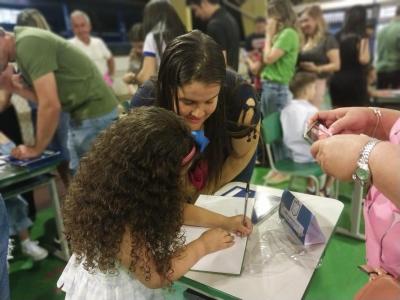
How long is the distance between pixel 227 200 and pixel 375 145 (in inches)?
24.6

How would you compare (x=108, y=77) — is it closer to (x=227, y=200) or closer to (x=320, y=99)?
(x=320, y=99)

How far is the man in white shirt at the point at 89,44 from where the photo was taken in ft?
10.3

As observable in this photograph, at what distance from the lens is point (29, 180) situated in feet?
6.29

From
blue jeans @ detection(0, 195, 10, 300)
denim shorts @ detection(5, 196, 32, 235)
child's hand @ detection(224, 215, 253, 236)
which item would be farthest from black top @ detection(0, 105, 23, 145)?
child's hand @ detection(224, 215, 253, 236)

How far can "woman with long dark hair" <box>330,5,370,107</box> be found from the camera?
289 centimetres

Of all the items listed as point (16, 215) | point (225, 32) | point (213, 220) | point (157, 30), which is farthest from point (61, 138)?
point (213, 220)

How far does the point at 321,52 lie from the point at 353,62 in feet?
0.95

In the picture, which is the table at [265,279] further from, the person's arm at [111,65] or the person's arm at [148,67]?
the person's arm at [111,65]

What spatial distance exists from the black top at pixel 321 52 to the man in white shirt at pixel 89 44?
5.91 ft

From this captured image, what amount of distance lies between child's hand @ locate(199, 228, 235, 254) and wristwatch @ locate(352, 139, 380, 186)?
39 cm

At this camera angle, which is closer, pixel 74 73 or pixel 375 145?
pixel 375 145

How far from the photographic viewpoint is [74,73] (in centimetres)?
180

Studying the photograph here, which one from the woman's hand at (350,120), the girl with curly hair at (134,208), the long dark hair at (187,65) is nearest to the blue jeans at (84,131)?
the long dark hair at (187,65)

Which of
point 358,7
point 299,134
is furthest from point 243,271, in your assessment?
point 358,7
